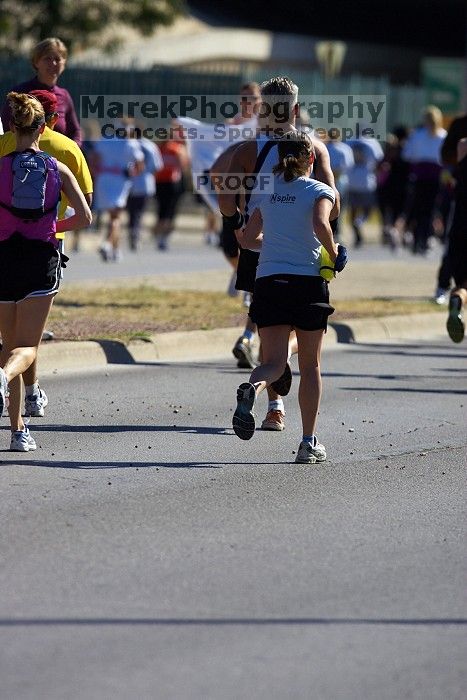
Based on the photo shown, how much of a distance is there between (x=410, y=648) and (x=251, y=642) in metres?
0.53

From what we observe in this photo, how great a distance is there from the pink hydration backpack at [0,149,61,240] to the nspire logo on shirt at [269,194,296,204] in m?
1.14

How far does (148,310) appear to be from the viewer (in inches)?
581

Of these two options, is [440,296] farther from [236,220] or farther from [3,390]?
[3,390]

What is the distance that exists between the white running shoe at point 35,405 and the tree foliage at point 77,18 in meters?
26.8

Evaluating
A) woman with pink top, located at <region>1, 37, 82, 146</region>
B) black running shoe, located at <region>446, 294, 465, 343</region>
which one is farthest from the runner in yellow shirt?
black running shoe, located at <region>446, 294, 465, 343</region>

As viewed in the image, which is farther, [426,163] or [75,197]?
[426,163]

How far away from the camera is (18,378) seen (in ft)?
27.4

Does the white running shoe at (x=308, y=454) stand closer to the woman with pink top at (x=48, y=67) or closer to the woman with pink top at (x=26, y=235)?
Answer: the woman with pink top at (x=26, y=235)

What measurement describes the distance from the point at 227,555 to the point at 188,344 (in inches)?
266

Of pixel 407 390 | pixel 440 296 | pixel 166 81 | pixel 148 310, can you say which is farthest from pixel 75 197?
pixel 166 81

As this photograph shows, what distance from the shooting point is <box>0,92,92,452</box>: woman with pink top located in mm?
8141

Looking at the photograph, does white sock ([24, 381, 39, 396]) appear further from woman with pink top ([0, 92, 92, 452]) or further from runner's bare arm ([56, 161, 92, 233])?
runner's bare arm ([56, 161, 92, 233])

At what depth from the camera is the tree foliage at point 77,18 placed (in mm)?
→ 35562

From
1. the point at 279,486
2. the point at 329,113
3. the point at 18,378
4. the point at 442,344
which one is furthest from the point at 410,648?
the point at 329,113
